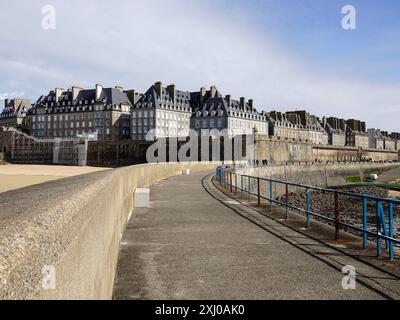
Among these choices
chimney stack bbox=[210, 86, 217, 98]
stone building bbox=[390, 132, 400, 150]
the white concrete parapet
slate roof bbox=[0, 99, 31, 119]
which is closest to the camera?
the white concrete parapet

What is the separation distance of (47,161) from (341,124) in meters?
103

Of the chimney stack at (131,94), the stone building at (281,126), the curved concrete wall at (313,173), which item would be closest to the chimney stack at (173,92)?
the chimney stack at (131,94)

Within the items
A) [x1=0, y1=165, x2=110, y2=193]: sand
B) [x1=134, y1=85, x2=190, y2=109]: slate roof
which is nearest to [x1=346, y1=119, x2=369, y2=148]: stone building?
[x1=134, y1=85, x2=190, y2=109]: slate roof

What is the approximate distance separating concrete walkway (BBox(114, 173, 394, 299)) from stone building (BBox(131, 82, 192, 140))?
73.9 m

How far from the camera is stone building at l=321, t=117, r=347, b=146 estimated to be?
129575 millimetres

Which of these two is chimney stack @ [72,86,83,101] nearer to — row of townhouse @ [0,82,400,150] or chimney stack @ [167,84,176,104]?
row of townhouse @ [0,82,400,150]

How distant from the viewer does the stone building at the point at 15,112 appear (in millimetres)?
112912

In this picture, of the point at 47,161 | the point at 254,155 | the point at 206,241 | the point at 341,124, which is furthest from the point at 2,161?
the point at 341,124

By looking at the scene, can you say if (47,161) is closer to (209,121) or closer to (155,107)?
(155,107)

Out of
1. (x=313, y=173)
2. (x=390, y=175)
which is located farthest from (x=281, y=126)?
(x=313, y=173)

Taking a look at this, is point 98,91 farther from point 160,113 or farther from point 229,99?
point 229,99

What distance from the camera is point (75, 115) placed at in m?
91.5
